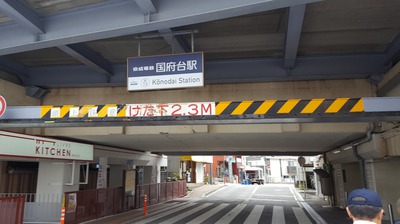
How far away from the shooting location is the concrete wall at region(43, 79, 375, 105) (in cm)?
935

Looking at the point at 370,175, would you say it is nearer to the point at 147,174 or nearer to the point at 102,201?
the point at 102,201

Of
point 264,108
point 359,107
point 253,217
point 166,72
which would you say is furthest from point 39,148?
point 253,217

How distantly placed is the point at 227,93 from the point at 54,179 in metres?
8.24

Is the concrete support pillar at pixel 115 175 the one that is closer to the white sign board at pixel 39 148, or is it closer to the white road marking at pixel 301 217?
the white sign board at pixel 39 148

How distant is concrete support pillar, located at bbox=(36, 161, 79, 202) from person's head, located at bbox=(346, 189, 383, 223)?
12.2 meters

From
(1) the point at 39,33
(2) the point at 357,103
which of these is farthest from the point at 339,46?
(1) the point at 39,33

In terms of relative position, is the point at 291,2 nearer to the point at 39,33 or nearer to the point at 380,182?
the point at 39,33

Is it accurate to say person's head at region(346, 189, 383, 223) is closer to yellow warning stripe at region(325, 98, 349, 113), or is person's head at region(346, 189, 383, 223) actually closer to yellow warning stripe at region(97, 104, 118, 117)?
yellow warning stripe at region(325, 98, 349, 113)

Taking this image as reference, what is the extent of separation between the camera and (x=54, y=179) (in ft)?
41.7

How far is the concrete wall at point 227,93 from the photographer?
Result: 368 inches

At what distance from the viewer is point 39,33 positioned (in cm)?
629

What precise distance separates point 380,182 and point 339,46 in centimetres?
634

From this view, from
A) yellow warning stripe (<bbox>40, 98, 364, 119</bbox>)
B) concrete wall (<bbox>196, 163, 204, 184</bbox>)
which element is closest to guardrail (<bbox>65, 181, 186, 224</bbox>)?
yellow warning stripe (<bbox>40, 98, 364, 119</bbox>)

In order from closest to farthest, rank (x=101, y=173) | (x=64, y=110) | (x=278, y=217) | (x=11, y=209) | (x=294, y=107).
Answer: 1. (x=294, y=107)
2. (x=64, y=110)
3. (x=11, y=209)
4. (x=278, y=217)
5. (x=101, y=173)
